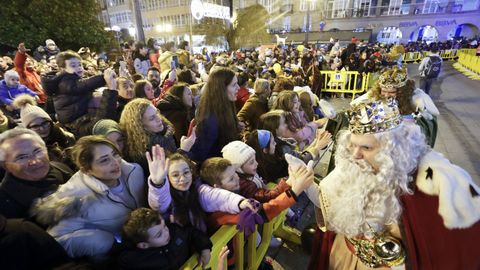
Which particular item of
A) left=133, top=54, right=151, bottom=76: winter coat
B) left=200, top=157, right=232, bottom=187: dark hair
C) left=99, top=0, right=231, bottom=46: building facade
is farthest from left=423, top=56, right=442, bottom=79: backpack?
left=99, top=0, right=231, bottom=46: building facade

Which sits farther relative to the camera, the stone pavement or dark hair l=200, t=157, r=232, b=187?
the stone pavement

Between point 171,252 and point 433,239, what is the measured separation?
157 cm

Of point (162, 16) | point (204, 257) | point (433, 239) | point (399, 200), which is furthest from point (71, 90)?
point (162, 16)

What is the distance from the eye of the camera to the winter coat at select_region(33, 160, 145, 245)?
1.51 m

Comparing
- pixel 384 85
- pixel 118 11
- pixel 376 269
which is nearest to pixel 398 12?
pixel 384 85

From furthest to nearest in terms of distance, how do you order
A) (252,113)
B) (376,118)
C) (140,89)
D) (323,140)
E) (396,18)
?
(396,18) → (252,113) → (140,89) → (323,140) → (376,118)

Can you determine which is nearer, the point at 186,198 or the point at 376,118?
the point at 376,118

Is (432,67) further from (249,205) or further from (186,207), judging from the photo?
(186,207)

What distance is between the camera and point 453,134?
6.17m

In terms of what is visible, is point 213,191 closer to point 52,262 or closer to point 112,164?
point 112,164

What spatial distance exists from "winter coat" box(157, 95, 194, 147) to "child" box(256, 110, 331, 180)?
1146 millimetres

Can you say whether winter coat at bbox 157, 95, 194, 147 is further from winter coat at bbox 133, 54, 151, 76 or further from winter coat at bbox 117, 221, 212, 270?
winter coat at bbox 133, 54, 151, 76

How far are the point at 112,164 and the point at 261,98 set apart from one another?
9.58 feet

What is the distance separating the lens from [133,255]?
149cm
